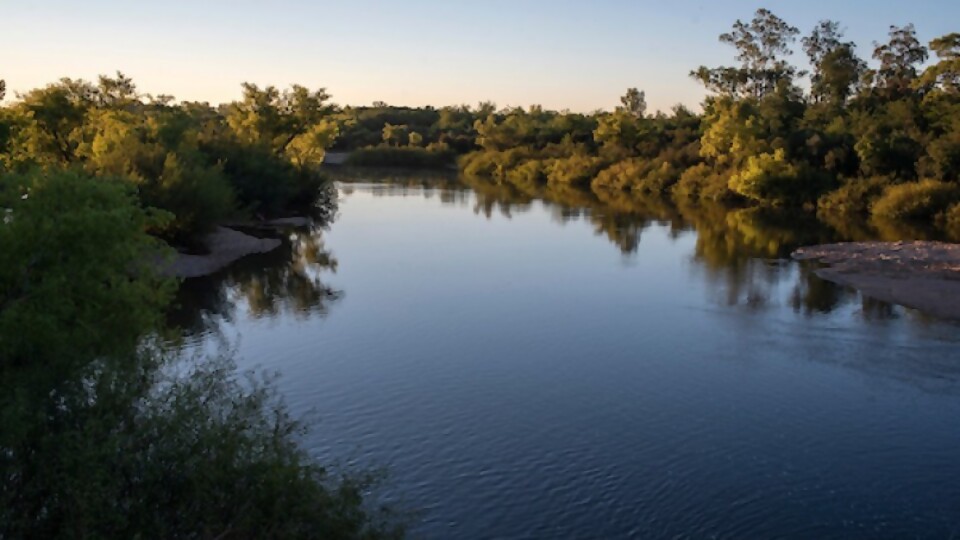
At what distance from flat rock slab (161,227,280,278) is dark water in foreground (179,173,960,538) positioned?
106 cm

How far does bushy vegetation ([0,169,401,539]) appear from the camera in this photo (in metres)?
7.28

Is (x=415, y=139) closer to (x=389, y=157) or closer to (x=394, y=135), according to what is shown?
(x=394, y=135)

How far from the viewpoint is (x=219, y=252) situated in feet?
103

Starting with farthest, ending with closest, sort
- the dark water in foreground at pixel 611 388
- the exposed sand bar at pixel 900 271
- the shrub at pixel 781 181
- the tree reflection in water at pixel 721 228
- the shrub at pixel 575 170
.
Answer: the shrub at pixel 575 170
the shrub at pixel 781 181
the tree reflection in water at pixel 721 228
the exposed sand bar at pixel 900 271
the dark water in foreground at pixel 611 388

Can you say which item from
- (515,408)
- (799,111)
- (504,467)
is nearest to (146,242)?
(504,467)

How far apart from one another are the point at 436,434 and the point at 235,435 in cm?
657

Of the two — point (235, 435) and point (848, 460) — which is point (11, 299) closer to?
point (235, 435)

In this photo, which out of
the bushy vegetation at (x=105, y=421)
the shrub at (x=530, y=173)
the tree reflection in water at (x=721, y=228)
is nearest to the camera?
the bushy vegetation at (x=105, y=421)

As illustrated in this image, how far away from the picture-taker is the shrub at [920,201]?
4662 cm

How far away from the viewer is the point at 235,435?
8266 mm

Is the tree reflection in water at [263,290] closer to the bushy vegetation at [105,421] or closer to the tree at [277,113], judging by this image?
the bushy vegetation at [105,421]

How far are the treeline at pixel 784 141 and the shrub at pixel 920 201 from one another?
0.07 metres

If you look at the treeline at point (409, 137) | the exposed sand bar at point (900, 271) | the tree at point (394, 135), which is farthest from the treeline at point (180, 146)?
the tree at point (394, 135)

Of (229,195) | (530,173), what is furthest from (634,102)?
(229,195)
